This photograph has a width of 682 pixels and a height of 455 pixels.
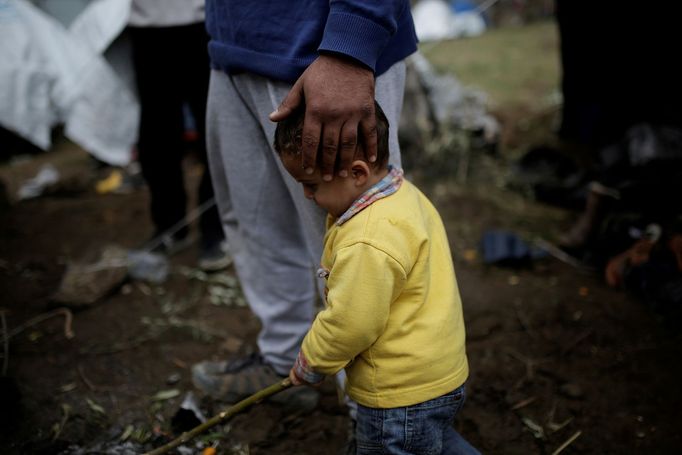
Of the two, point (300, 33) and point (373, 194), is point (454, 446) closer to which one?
point (373, 194)

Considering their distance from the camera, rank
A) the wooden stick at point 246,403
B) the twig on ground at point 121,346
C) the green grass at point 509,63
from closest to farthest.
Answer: the wooden stick at point 246,403 < the twig on ground at point 121,346 < the green grass at point 509,63

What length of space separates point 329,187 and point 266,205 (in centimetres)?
53

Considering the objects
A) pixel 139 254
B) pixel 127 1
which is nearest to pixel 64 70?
pixel 127 1

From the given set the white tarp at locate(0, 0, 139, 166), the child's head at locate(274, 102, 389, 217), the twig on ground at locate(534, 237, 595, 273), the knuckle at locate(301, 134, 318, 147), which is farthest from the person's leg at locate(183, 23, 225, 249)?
the twig on ground at locate(534, 237, 595, 273)

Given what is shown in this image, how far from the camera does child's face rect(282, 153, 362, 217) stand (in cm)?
142

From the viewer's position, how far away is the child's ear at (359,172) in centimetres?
137

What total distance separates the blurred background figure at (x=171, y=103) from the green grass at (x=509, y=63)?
4054 mm

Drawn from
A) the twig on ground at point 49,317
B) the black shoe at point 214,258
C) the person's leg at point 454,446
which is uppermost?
the person's leg at point 454,446

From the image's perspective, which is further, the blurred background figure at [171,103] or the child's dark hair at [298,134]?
the blurred background figure at [171,103]

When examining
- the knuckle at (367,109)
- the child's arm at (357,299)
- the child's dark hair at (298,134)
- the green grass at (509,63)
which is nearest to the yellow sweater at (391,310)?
the child's arm at (357,299)

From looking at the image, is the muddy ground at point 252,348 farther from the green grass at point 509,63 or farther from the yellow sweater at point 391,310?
the green grass at point 509,63

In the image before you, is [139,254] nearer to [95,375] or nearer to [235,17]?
[95,375]

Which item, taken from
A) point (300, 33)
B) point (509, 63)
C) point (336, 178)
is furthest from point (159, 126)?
Answer: point (509, 63)

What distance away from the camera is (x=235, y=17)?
1.53m
